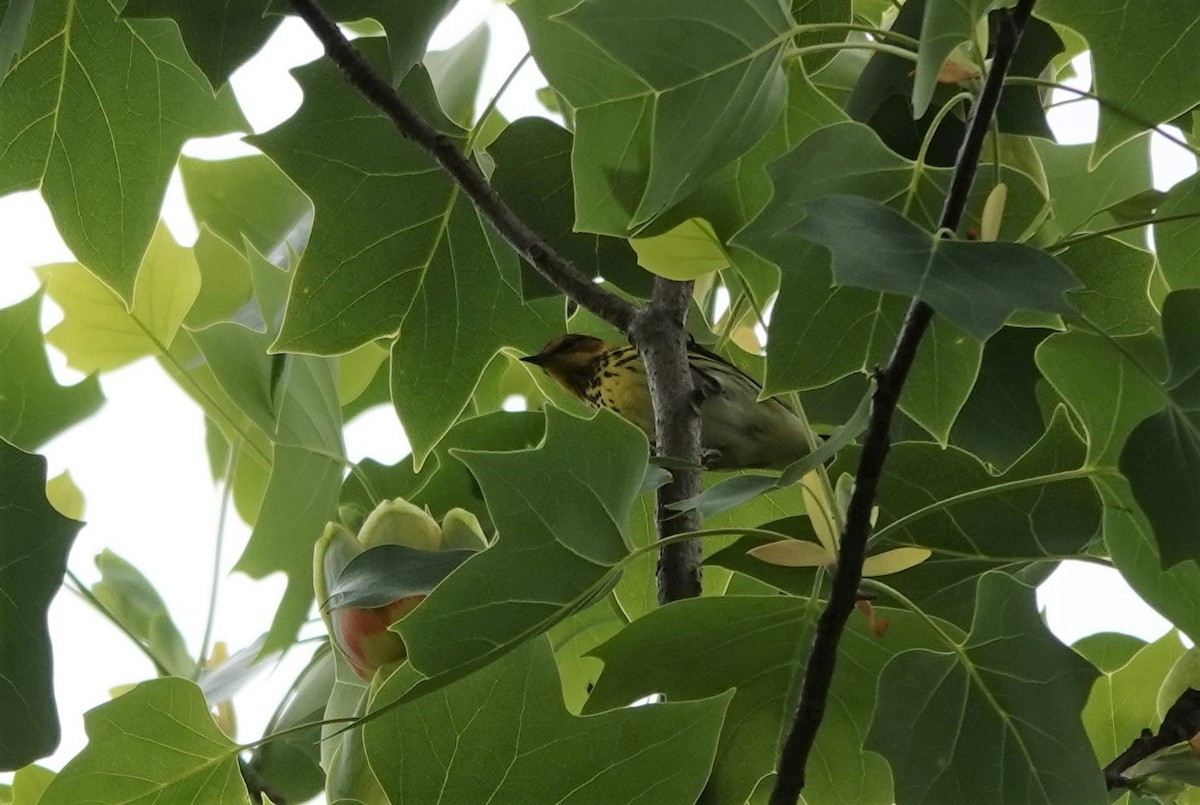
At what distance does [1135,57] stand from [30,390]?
853 mm

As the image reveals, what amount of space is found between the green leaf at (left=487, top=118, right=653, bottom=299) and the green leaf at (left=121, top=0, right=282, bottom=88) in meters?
0.21

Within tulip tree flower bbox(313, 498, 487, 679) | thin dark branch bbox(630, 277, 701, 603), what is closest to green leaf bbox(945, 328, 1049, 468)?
thin dark branch bbox(630, 277, 701, 603)

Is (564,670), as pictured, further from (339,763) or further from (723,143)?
(723,143)

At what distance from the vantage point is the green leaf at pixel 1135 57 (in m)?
0.72

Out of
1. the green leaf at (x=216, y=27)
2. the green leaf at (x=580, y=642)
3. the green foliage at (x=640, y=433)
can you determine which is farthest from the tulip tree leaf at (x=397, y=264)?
the green leaf at (x=580, y=642)

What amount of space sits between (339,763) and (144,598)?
1.33ft

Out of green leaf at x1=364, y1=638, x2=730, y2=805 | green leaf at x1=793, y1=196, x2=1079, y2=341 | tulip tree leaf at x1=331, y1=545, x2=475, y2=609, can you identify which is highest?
green leaf at x1=793, y1=196, x2=1079, y2=341

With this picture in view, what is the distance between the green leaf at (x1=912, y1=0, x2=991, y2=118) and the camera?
645mm

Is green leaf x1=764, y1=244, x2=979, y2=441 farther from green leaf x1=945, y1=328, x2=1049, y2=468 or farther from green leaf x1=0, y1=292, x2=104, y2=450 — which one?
green leaf x1=0, y1=292, x2=104, y2=450

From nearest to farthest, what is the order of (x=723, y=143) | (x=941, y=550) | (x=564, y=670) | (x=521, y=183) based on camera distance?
(x=723, y=143) → (x=941, y=550) → (x=521, y=183) → (x=564, y=670)

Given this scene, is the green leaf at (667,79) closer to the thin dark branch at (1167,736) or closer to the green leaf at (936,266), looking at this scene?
the green leaf at (936,266)

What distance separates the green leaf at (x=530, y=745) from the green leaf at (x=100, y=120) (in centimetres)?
37

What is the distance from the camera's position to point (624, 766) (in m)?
0.74

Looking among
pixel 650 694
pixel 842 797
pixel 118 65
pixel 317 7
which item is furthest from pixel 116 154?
pixel 842 797
